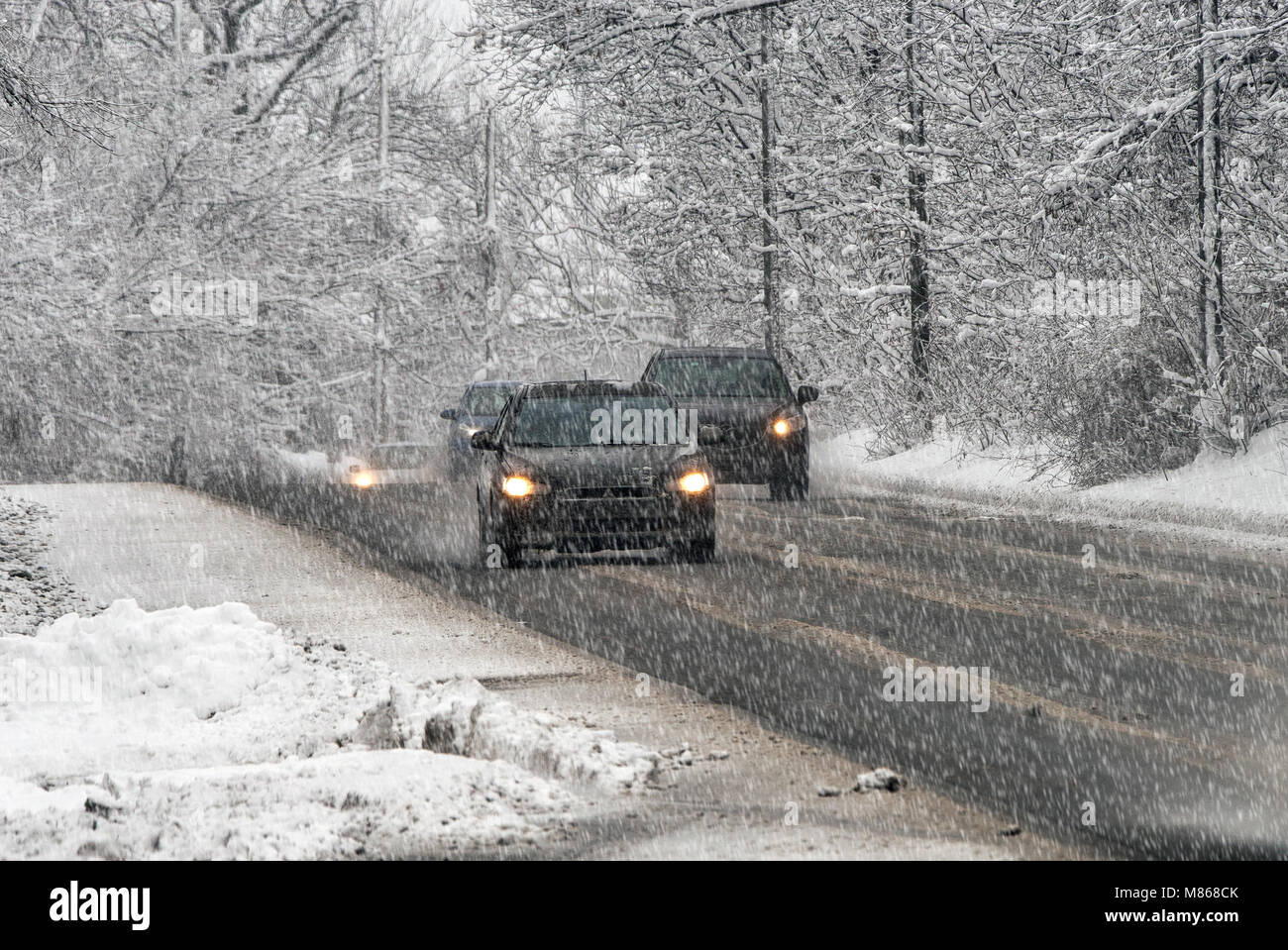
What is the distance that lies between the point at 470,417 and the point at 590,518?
A: 11.8 metres

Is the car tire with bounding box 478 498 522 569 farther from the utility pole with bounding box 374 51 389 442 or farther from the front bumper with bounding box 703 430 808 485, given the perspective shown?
the utility pole with bounding box 374 51 389 442

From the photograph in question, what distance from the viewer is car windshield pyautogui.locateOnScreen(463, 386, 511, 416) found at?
25125 mm

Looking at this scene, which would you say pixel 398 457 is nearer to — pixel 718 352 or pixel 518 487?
pixel 718 352

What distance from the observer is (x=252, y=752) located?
6.75 metres

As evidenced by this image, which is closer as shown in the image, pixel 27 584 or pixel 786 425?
pixel 27 584

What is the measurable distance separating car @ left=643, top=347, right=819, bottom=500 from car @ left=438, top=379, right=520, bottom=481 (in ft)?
12.9

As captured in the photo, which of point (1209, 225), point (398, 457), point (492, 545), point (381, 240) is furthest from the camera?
point (381, 240)

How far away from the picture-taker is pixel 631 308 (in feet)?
159

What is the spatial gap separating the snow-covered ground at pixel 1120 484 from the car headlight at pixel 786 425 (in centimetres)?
258

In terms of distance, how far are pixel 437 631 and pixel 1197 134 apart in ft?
40.3

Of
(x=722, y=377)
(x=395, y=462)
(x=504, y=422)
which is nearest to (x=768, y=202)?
(x=395, y=462)

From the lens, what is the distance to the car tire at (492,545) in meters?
13.5

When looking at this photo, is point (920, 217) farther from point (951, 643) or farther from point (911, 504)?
point (951, 643)

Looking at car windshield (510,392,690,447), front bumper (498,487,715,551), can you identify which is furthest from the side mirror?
front bumper (498,487,715,551)
